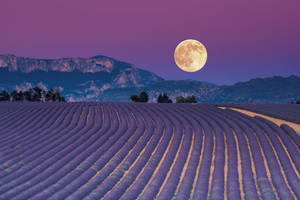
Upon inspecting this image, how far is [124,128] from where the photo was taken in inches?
505

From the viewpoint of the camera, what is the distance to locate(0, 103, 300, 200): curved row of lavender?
274 inches

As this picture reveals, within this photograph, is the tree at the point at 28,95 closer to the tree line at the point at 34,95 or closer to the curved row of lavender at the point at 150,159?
the tree line at the point at 34,95

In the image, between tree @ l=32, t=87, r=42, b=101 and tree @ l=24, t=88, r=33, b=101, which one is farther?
tree @ l=32, t=87, r=42, b=101

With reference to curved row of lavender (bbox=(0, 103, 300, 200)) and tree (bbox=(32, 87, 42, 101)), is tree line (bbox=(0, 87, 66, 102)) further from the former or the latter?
curved row of lavender (bbox=(0, 103, 300, 200))

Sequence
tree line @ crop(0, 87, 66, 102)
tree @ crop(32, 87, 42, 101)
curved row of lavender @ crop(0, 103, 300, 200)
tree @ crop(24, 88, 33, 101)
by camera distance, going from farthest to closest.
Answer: tree @ crop(32, 87, 42, 101)
tree @ crop(24, 88, 33, 101)
tree line @ crop(0, 87, 66, 102)
curved row of lavender @ crop(0, 103, 300, 200)

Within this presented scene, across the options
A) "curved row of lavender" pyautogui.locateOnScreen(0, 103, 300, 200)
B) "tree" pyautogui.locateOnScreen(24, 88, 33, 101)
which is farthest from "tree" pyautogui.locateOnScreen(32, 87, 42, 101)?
"curved row of lavender" pyautogui.locateOnScreen(0, 103, 300, 200)

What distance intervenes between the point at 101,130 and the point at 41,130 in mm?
3134

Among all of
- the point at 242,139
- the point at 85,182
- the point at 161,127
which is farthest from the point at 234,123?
the point at 85,182

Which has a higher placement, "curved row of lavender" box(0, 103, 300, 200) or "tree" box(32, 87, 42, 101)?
"tree" box(32, 87, 42, 101)

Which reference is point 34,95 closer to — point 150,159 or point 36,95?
point 36,95

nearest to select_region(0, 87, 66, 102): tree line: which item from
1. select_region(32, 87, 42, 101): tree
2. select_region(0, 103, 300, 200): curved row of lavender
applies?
select_region(32, 87, 42, 101): tree

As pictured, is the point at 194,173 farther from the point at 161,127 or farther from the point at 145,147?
the point at 161,127

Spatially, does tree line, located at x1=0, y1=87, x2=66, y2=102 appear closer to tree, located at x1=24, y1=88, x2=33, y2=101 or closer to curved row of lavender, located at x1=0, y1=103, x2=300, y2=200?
tree, located at x1=24, y1=88, x2=33, y2=101

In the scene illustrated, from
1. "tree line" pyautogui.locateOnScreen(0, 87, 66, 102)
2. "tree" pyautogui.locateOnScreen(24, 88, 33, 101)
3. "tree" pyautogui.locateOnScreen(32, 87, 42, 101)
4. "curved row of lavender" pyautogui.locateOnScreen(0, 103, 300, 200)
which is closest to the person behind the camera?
"curved row of lavender" pyautogui.locateOnScreen(0, 103, 300, 200)
